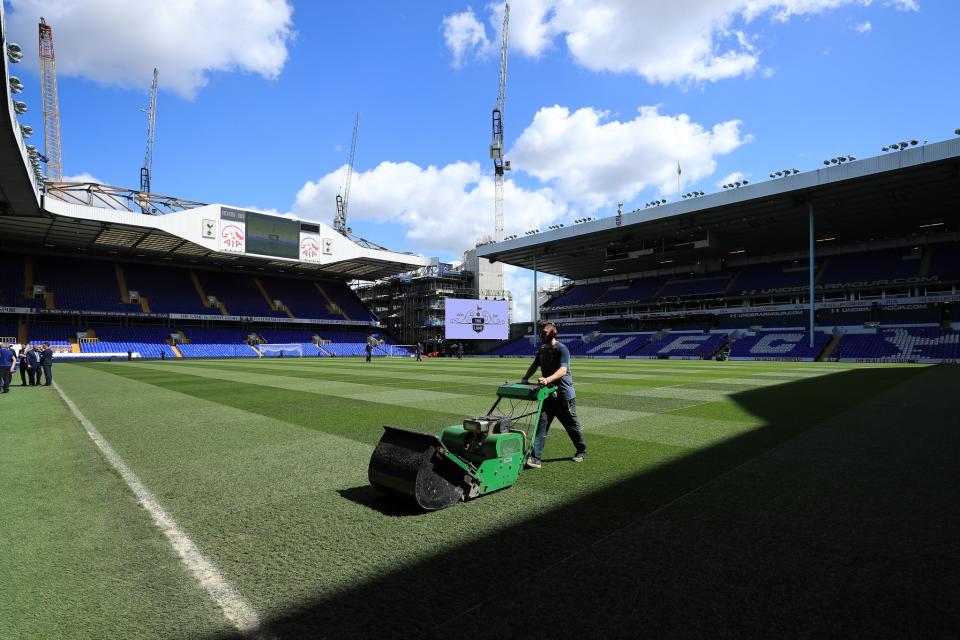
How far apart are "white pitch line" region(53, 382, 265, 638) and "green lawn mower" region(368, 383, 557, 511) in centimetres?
156

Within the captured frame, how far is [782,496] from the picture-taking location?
4.82 m

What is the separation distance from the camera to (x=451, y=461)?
4492mm

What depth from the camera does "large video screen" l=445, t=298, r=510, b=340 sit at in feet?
181

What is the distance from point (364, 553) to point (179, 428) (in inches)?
281

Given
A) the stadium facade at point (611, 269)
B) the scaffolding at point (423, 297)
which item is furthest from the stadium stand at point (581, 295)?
the scaffolding at point (423, 297)

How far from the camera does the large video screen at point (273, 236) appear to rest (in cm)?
4934

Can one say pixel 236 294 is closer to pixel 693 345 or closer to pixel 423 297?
pixel 423 297

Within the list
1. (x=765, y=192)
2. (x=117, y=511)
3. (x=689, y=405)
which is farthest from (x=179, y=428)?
(x=765, y=192)

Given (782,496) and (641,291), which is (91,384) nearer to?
(782,496)

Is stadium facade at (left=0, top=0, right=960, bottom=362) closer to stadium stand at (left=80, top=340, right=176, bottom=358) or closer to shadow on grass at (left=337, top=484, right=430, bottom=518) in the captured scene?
stadium stand at (left=80, top=340, right=176, bottom=358)

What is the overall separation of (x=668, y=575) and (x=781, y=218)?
49706mm

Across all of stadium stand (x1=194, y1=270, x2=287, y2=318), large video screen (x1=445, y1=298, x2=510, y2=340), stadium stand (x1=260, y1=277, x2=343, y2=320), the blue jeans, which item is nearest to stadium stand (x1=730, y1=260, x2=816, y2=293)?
large video screen (x1=445, y1=298, x2=510, y2=340)

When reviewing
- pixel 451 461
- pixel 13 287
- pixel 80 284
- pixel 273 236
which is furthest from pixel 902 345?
pixel 13 287

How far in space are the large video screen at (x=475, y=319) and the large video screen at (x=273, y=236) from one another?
18.0 meters
